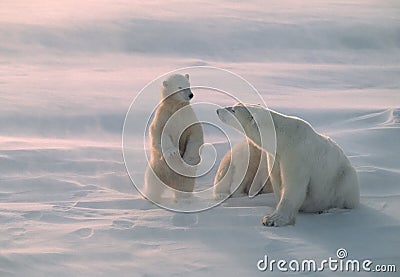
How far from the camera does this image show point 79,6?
2638cm

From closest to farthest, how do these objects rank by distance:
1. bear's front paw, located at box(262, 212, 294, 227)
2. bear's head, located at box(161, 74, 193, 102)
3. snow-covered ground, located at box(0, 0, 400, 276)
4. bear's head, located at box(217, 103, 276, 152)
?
1. snow-covered ground, located at box(0, 0, 400, 276)
2. bear's front paw, located at box(262, 212, 294, 227)
3. bear's head, located at box(217, 103, 276, 152)
4. bear's head, located at box(161, 74, 193, 102)

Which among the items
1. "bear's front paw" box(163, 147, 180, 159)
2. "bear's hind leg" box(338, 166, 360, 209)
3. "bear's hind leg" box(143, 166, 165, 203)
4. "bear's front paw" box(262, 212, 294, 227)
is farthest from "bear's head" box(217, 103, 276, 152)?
"bear's hind leg" box(143, 166, 165, 203)

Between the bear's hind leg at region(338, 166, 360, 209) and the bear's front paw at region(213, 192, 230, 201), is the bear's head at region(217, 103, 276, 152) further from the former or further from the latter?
the bear's front paw at region(213, 192, 230, 201)

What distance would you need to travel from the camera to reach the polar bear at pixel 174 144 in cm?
579

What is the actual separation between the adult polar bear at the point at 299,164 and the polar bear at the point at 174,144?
80 cm

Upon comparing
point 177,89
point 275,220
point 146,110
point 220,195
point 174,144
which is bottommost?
point 275,220

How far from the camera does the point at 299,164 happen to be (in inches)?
193

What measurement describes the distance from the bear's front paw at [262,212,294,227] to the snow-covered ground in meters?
0.07

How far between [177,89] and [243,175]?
3.37 feet

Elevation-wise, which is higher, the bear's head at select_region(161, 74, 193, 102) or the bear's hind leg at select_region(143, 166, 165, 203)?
the bear's head at select_region(161, 74, 193, 102)

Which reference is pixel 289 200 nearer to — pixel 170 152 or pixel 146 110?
pixel 170 152

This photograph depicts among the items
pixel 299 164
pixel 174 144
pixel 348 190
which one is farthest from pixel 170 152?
pixel 348 190

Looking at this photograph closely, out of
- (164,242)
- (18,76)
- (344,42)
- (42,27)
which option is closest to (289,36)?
(344,42)

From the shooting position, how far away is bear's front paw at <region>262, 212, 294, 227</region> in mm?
4742
